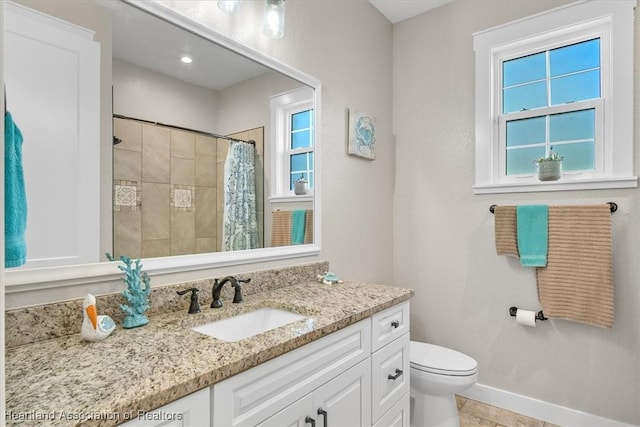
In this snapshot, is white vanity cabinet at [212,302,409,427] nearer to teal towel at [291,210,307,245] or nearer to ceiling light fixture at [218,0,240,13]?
teal towel at [291,210,307,245]

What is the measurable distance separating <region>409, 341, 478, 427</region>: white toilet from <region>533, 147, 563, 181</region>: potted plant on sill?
1.19 meters

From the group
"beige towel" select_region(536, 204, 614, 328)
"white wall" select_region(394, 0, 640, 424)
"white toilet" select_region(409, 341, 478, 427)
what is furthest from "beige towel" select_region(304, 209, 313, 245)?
"beige towel" select_region(536, 204, 614, 328)

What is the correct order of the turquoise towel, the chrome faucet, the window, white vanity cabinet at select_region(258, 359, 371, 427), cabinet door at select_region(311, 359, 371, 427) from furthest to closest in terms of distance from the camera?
the window → the chrome faucet → cabinet door at select_region(311, 359, 371, 427) → white vanity cabinet at select_region(258, 359, 371, 427) → the turquoise towel

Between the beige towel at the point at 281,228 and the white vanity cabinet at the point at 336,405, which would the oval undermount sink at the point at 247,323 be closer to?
the white vanity cabinet at the point at 336,405

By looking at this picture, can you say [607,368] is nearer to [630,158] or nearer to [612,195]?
[612,195]

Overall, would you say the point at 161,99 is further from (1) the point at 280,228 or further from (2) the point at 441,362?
(2) the point at 441,362

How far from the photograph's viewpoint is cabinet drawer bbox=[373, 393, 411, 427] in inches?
61.2

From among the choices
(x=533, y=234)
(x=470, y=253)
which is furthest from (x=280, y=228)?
(x=533, y=234)

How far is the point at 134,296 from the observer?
1148 millimetres

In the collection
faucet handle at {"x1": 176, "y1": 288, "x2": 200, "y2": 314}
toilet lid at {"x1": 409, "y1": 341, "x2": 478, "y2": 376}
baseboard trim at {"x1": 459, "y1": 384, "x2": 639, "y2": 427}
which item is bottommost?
baseboard trim at {"x1": 459, "y1": 384, "x2": 639, "y2": 427}

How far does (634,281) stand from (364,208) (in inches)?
62.1

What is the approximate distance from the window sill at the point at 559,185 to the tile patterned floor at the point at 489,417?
4.69 feet

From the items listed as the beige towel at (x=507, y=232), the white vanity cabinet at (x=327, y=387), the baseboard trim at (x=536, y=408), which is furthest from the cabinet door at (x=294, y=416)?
the baseboard trim at (x=536, y=408)

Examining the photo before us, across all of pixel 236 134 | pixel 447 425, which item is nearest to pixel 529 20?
pixel 236 134
